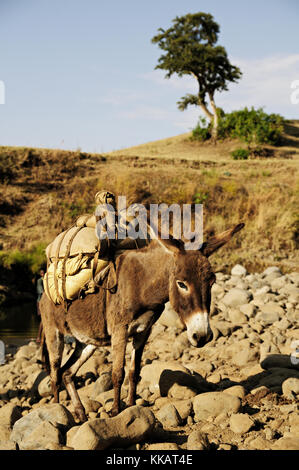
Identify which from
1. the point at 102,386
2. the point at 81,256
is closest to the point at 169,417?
the point at 102,386

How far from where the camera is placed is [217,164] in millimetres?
29000

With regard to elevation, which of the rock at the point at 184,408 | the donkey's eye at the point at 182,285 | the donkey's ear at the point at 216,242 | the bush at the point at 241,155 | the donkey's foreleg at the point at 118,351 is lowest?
the rock at the point at 184,408

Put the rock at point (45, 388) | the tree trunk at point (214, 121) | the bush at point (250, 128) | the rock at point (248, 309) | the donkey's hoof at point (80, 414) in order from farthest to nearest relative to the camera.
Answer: the tree trunk at point (214, 121)
the bush at point (250, 128)
the rock at point (248, 309)
the rock at point (45, 388)
the donkey's hoof at point (80, 414)

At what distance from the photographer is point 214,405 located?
16.5 feet

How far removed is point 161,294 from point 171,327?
536 centimetres

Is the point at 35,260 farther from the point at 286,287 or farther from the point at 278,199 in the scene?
the point at 278,199

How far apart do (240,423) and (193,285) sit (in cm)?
155

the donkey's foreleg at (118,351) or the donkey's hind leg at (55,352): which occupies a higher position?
the donkey's foreleg at (118,351)

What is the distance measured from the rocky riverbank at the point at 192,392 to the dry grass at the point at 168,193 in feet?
22.5

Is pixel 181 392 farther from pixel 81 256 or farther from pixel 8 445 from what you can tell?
pixel 8 445

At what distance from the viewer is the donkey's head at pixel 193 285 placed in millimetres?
4027

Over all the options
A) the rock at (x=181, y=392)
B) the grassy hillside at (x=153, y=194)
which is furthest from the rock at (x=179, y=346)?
the grassy hillside at (x=153, y=194)

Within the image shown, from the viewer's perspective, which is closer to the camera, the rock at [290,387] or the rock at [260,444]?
the rock at [260,444]

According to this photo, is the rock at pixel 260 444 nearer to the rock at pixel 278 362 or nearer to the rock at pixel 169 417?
the rock at pixel 169 417
